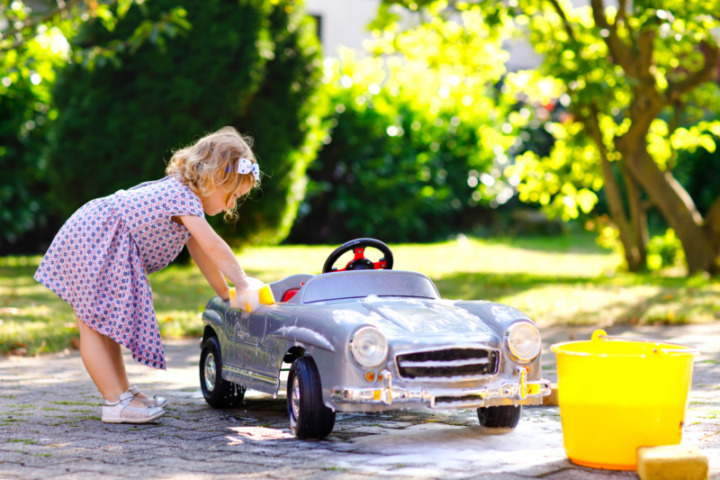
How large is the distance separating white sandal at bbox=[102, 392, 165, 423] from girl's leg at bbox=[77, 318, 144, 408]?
4 centimetres

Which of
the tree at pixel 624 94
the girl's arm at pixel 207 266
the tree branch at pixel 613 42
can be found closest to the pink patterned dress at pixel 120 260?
the girl's arm at pixel 207 266

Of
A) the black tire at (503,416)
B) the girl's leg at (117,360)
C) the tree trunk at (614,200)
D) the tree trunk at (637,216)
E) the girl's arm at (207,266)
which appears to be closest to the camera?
the black tire at (503,416)

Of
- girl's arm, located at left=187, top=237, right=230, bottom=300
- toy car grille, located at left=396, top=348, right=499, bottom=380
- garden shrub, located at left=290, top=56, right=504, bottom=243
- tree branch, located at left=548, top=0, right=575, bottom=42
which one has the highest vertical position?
tree branch, located at left=548, top=0, right=575, bottom=42

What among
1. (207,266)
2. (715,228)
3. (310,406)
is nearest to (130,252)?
(207,266)

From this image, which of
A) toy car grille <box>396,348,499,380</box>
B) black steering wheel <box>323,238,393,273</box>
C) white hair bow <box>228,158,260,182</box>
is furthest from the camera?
black steering wheel <box>323,238,393,273</box>

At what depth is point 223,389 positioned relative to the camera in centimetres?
502

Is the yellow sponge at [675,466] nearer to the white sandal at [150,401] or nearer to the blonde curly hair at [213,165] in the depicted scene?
the blonde curly hair at [213,165]

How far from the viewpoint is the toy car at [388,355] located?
3.93m

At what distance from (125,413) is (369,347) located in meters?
1.42

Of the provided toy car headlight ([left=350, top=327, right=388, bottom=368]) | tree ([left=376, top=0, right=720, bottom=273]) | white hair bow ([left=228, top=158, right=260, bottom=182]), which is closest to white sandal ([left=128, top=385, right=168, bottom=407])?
white hair bow ([left=228, top=158, right=260, bottom=182])

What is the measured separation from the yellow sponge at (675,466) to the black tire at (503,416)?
3.17 ft

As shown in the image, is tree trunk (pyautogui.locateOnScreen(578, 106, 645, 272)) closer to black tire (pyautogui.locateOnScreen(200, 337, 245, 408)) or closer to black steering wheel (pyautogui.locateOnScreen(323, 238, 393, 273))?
black steering wheel (pyautogui.locateOnScreen(323, 238, 393, 273))

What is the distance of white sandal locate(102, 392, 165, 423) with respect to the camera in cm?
463

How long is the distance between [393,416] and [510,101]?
338 inches
